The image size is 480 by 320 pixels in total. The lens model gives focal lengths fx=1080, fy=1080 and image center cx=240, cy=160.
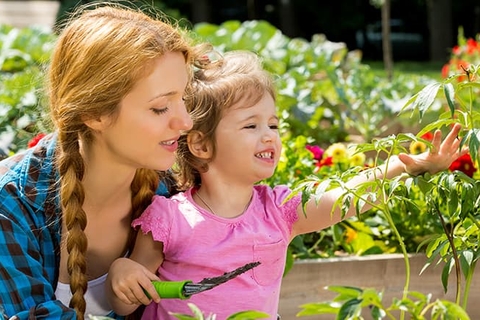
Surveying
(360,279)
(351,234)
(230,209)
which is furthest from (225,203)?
(351,234)

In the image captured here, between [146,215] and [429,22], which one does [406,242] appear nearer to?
[146,215]

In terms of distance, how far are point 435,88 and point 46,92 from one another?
3.42ft

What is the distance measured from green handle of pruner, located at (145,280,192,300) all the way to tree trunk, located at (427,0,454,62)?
19.8m

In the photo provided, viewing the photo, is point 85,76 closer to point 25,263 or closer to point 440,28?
point 25,263

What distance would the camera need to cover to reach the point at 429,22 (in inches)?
891

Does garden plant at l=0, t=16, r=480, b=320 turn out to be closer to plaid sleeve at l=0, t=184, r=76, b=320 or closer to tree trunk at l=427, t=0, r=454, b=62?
plaid sleeve at l=0, t=184, r=76, b=320

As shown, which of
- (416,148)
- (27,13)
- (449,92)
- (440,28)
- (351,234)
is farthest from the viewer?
(440,28)

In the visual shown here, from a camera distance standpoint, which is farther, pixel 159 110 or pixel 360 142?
pixel 360 142

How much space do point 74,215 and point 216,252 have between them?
342 mm

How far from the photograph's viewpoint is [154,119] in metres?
2.39

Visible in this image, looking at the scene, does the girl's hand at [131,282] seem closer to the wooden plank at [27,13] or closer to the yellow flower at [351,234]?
the yellow flower at [351,234]

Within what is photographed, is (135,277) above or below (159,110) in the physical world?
below

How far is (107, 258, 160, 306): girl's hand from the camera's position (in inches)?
92.8

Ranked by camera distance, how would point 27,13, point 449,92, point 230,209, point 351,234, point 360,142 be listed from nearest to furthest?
1. point 449,92
2. point 230,209
3. point 351,234
4. point 360,142
5. point 27,13
